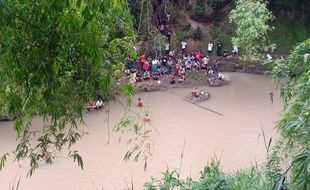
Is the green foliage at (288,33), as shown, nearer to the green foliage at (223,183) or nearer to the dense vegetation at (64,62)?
the green foliage at (223,183)

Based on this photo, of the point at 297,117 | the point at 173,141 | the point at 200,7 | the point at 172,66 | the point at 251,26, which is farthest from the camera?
the point at 200,7

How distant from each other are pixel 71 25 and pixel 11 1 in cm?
33

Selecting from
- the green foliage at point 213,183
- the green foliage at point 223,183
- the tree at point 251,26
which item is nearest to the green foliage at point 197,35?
the tree at point 251,26

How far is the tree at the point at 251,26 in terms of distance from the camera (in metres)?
12.2

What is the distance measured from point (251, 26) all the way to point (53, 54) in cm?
987

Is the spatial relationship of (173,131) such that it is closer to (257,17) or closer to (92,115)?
(92,115)

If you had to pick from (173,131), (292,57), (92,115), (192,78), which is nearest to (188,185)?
(292,57)

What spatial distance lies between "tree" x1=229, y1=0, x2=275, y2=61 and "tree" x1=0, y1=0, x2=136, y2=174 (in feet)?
30.8

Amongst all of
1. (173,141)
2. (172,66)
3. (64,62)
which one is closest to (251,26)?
(172,66)

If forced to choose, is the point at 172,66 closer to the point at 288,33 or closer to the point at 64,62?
the point at 288,33

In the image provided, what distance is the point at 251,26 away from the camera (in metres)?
12.2

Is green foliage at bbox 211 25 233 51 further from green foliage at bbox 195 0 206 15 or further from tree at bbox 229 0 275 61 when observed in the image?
tree at bbox 229 0 275 61

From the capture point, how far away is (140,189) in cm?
887

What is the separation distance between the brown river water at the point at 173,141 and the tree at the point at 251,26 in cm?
121
